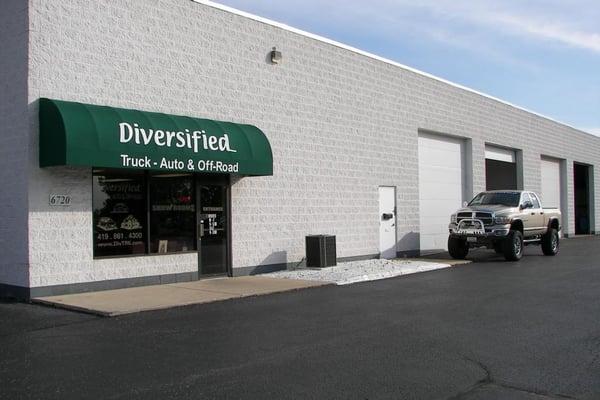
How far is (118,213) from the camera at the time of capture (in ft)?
42.9

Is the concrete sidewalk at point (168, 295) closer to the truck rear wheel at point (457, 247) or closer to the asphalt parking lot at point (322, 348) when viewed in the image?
the asphalt parking lot at point (322, 348)

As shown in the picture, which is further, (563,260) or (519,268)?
(563,260)

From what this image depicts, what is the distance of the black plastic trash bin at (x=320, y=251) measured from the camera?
53.9 ft

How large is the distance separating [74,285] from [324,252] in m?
6.76

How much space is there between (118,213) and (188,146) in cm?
207

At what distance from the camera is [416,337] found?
8195 millimetres

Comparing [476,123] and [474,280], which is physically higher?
[476,123]

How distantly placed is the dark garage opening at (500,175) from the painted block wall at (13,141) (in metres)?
23.1

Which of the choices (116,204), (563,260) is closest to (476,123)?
(563,260)

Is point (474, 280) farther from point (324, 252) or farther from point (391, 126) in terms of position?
point (391, 126)

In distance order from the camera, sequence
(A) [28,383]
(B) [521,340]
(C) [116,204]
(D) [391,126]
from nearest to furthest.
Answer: (A) [28,383]
(B) [521,340]
(C) [116,204]
(D) [391,126]

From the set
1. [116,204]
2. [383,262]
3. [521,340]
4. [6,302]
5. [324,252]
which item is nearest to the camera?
[521,340]

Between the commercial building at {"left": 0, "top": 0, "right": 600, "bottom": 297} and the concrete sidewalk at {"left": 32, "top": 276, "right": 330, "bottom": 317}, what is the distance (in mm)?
480

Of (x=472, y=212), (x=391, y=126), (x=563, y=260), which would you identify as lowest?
(x=563, y=260)
